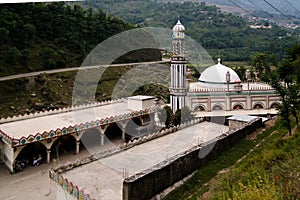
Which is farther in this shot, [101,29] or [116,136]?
[101,29]

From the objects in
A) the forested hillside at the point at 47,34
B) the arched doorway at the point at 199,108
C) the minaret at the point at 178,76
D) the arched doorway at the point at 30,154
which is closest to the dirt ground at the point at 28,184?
the arched doorway at the point at 30,154

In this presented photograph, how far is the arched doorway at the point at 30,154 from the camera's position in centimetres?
1573

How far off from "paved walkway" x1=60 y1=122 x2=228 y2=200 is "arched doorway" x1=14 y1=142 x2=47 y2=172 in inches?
225

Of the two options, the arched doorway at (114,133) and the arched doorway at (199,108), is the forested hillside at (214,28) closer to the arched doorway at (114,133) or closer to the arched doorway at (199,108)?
the arched doorway at (199,108)

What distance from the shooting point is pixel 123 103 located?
2281 cm

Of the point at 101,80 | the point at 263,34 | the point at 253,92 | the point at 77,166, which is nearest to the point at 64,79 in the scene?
the point at 101,80

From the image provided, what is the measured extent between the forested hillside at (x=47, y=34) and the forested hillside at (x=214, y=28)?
90.8 ft

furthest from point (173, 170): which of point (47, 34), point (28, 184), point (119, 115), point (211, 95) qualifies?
point (47, 34)

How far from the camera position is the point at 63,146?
17922 mm

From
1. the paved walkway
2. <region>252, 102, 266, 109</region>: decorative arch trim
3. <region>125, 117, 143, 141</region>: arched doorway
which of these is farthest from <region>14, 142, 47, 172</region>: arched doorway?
<region>252, 102, 266, 109</region>: decorative arch trim

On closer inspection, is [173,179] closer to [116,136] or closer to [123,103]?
[116,136]

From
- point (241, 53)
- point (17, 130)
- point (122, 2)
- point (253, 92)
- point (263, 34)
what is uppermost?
point (122, 2)

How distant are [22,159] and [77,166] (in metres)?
5.98

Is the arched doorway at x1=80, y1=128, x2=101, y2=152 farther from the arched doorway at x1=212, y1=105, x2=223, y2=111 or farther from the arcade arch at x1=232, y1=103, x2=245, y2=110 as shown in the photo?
the arcade arch at x1=232, y1=103, x2=245, y2=110
